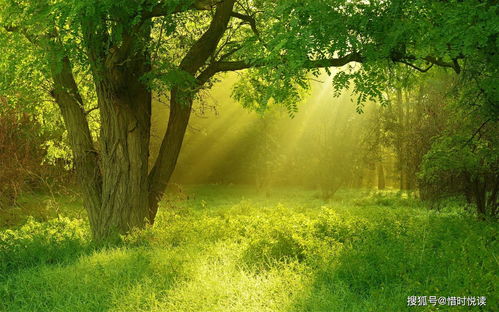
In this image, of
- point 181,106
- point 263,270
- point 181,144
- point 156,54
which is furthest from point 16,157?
point 263,270

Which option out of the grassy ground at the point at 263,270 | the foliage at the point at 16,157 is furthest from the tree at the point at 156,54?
the foliage at the point at 16,157

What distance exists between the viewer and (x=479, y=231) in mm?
8695

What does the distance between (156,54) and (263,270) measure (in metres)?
5.17

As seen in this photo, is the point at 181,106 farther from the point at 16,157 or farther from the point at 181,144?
the point at 16,157

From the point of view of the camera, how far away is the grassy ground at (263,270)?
5.55m

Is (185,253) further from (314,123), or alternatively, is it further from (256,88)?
(314,123)

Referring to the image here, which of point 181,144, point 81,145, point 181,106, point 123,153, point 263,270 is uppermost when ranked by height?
point 181,106

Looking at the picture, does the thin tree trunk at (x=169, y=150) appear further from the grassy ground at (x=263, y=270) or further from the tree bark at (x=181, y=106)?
the grassy ground at (x=263, y=270)

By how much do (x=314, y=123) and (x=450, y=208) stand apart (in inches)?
490

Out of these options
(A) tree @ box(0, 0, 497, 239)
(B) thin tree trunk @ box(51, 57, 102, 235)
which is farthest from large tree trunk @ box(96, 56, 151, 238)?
(B) thin tree trunk @ box(51, 57, 102, 235)

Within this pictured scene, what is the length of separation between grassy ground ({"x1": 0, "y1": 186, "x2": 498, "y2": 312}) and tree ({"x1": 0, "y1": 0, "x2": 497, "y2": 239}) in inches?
67.8

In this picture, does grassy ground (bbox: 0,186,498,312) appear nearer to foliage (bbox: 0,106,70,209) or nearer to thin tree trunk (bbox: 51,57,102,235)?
thin tree trunk (bbox: 51,57,102,235)

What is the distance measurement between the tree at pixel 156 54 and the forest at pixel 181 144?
0.04 meters

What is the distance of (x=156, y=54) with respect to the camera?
32.6ft
